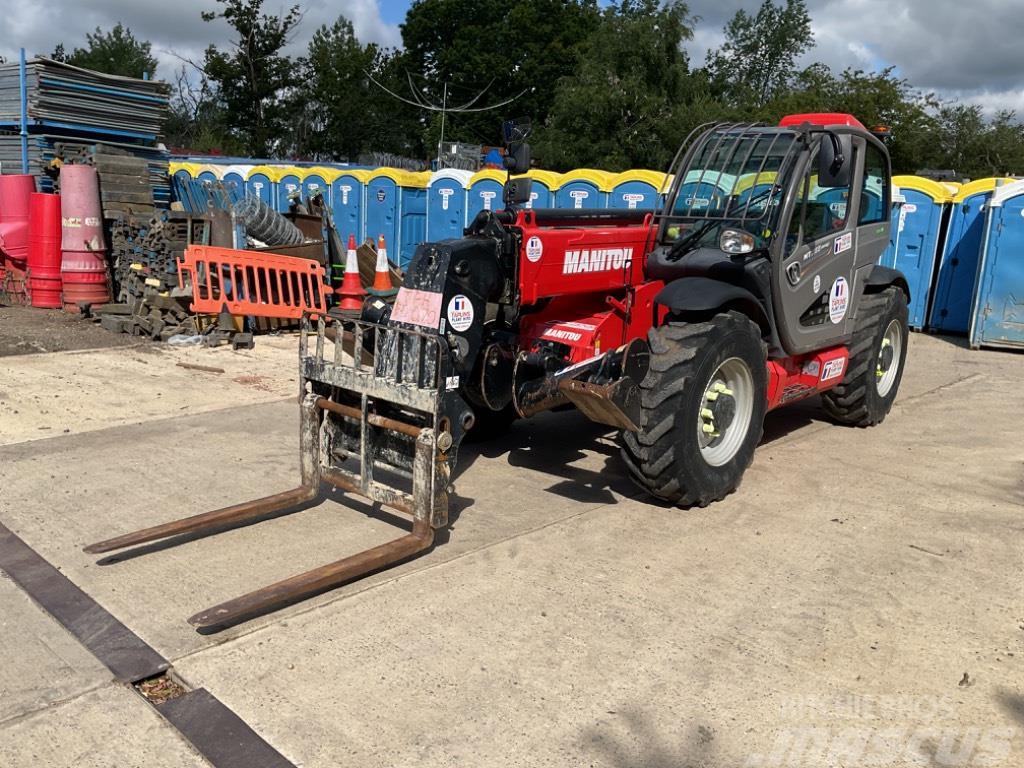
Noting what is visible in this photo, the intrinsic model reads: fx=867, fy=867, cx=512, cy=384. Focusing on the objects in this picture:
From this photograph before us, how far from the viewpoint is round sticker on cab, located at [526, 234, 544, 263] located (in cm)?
511

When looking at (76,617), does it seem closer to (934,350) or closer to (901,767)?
(901,767)

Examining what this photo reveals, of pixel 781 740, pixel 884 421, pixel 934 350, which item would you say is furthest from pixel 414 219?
pixel 781 740

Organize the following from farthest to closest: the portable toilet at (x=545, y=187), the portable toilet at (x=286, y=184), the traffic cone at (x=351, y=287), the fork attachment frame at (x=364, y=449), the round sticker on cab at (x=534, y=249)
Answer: the portable toilet at (x=286, y=184) < the portable toilet at (x=545, y=187) < the traffic cone at (x=351, y=287) < the round sticker on cab at (x=534, y=249) < the fork attachment frame at (x=364, y=449)

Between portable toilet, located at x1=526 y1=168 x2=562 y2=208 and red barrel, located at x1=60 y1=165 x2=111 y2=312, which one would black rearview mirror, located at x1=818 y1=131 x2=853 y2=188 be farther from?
red barrel, located at x1=60 y1=165 x2=111 y2=312

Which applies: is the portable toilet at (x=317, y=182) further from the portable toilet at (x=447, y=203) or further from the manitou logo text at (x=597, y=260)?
the manitou logo text at (x=597, y=260)

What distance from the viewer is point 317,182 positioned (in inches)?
676

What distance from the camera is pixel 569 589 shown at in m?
4.21

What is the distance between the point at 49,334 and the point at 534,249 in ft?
25.1

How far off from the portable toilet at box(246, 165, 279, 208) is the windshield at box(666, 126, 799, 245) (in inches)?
547

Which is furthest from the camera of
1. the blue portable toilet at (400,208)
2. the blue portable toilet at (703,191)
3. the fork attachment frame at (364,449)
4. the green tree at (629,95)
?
the green tree at (629,95)

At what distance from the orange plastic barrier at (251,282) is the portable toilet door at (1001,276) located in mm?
8805

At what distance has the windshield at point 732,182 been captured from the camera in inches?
225

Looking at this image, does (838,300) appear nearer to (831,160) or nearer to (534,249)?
(831,160)

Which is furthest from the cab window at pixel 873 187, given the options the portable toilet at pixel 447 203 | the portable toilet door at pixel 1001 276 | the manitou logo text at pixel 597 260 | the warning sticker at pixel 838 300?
the portable toilet at pixel 447 203
